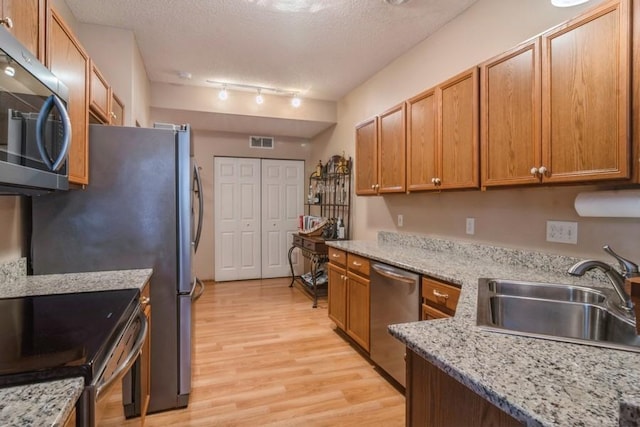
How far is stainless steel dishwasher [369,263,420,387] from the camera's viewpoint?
2090 millimetres

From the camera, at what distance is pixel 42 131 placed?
1.22 meters

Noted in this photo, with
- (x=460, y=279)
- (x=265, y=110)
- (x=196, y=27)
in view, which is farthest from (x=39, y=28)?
(x=265, y=110)

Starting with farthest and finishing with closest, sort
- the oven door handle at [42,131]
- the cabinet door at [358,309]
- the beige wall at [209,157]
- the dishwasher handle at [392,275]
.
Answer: the beige wall at [209,157] < the cabinet door at [358,309] < the dishwasher handle at [392,275] < the oven door handle at [42,131]

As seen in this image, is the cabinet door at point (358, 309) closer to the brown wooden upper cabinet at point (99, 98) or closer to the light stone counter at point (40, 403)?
the light stone counter at point (40, 403)

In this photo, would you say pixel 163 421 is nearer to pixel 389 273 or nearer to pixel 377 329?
pixel 377 329

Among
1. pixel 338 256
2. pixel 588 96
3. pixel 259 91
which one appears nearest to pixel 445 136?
pixel 588 96

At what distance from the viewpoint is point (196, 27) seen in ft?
9.12

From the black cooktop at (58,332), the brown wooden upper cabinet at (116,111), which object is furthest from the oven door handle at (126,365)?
the brown wooden upper cabinet at (116,111)

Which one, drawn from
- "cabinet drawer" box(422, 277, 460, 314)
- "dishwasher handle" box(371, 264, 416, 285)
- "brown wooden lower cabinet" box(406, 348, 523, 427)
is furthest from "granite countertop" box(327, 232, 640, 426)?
"dishwasher handle" box(371, 264, 416, 285)

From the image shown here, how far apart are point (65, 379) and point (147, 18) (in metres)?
2.82

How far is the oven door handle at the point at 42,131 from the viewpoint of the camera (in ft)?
3.96

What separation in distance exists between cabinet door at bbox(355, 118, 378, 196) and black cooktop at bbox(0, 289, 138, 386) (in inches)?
87.4

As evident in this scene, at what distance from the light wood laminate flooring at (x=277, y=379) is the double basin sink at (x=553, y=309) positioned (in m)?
1.00

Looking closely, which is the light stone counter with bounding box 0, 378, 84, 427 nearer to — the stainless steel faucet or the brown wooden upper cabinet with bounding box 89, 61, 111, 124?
the stainless steel faucet
